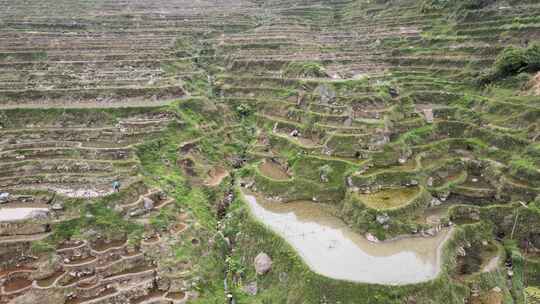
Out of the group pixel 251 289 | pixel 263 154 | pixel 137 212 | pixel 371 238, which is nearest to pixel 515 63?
pixel 371 238

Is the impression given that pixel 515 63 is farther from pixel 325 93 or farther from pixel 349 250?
pixel 349 250

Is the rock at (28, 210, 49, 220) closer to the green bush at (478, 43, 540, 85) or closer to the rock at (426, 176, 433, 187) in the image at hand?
the rock at (426, 176, 433, 187)

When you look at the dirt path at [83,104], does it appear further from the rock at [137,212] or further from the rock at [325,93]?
the rock at [325,93]

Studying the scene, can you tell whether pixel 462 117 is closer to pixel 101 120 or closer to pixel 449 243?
pixel 449 243

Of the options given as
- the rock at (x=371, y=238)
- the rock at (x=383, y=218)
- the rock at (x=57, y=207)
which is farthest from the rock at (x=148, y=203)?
the rock at (x=383, y=218)

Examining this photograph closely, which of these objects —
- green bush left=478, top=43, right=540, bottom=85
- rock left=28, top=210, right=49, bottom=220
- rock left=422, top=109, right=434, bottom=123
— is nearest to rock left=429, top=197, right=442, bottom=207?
rock left=422, top=109, right=434, bottom=123
